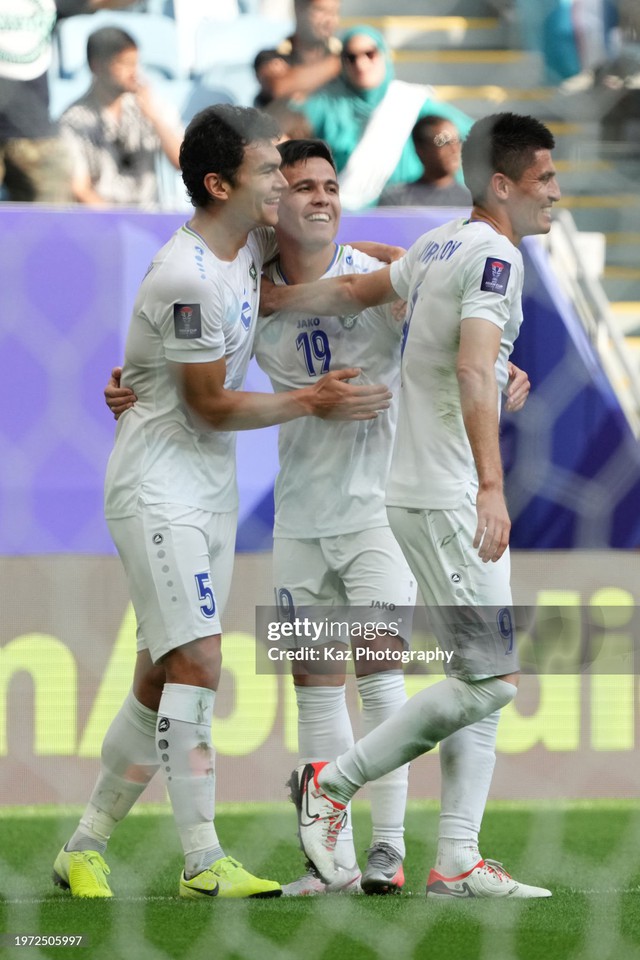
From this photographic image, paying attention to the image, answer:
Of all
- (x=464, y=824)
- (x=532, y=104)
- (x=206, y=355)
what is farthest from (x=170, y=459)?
(x=532, y=104)

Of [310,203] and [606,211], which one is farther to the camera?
[606,211]

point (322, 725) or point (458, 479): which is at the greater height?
point (458, 479)

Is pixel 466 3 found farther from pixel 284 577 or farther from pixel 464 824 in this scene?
pixel 464 824

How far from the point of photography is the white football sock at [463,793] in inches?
82.5

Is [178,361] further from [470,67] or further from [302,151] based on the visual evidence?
[470,67]

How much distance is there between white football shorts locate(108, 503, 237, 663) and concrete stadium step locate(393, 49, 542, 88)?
1091 mm

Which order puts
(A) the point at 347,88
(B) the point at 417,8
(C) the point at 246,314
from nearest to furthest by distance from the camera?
1. (C) the point at 246,314
2. (A) the point at 347,88
3. (B) the point at 417,8

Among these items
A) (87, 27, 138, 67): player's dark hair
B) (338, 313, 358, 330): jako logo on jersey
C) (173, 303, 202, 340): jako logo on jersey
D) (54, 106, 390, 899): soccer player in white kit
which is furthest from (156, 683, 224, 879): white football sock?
(87, 27, 138, 67): player's dark hair

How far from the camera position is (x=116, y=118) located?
3031 mm

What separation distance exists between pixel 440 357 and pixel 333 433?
32 cm

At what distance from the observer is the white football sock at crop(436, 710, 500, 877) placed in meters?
2.10

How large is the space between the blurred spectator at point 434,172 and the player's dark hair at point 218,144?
665mm

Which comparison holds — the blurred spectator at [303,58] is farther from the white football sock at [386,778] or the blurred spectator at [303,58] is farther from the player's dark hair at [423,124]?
the white football sock at [386,778]

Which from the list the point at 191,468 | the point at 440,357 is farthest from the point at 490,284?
the point at 191,468
